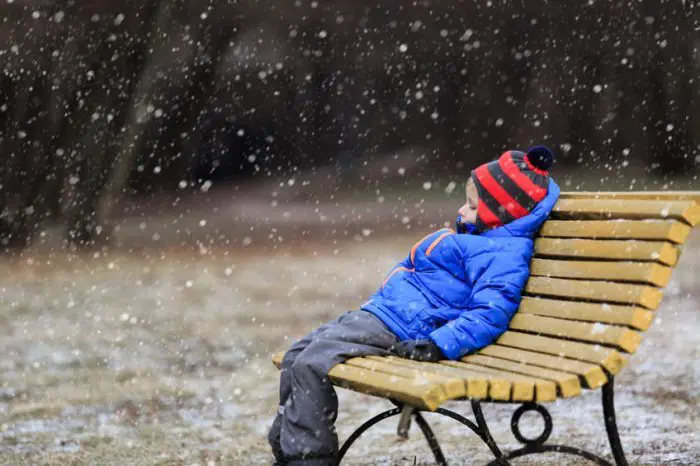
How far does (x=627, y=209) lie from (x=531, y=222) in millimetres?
339

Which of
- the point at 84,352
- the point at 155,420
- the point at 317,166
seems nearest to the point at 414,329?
the point at 155,420

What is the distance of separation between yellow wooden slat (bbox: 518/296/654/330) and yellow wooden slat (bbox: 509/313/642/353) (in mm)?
21

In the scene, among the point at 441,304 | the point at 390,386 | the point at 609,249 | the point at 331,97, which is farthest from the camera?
Result: the point at 331,97

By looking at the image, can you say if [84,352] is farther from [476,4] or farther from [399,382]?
[476,4]

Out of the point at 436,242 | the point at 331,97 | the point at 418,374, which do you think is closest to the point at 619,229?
the point at 436,242

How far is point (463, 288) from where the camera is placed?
148 inches

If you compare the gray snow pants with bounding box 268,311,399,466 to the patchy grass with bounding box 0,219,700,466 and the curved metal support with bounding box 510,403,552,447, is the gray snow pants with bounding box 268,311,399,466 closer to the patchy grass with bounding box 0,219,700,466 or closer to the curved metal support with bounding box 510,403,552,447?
the curved metal support with bounding box 510,403,552,447

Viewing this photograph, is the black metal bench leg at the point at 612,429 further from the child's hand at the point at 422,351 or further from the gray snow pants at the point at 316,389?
the gray snow pants at the point at 316,389

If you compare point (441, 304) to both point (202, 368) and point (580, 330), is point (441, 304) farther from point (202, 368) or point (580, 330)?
point (202, 368)

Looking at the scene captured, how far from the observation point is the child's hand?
358 cm

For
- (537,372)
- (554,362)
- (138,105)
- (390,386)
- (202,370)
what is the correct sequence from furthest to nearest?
(138,105) → (202,370) → (554,362) → (537,372) → (390,386)

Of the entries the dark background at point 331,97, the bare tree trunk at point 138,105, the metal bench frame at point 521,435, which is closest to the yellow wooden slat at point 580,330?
the metal bench frame at point 521,435

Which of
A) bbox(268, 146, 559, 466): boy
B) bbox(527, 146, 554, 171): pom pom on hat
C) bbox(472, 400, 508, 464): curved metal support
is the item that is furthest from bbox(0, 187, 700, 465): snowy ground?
bbox(527, 146, 554, 171): pom pom on hat

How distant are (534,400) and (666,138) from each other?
49.3ft
